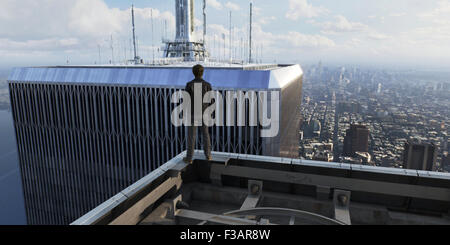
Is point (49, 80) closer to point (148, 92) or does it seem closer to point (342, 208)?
point (148, 92)

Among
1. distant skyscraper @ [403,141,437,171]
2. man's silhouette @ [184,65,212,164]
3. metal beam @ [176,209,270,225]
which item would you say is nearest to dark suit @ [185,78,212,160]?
man's silhouette @ [184,65,212,164]

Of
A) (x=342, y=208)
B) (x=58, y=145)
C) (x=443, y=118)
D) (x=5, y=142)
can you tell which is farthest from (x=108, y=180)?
(x=5, y=142)

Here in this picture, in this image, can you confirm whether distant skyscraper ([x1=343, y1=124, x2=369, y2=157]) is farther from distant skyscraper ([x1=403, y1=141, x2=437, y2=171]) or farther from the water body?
the water body

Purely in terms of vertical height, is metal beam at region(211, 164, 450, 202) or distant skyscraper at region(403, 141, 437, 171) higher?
metal beam at region(211, 164, 450, 202)

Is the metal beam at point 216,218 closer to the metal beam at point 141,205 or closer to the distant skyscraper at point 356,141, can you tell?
the metal beam at point 141,205

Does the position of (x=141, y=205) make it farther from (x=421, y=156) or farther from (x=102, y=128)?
(x=421, y=156)
